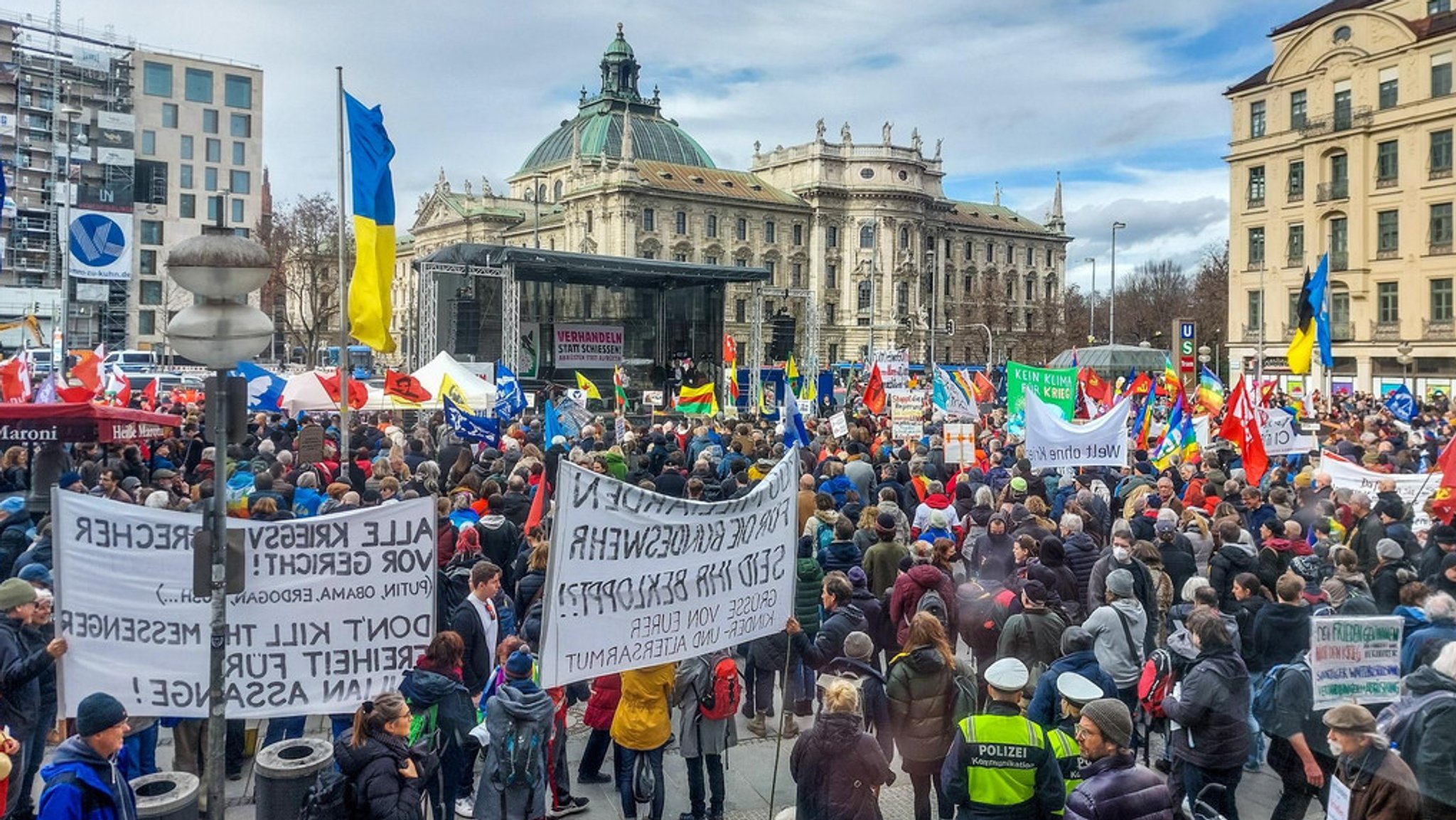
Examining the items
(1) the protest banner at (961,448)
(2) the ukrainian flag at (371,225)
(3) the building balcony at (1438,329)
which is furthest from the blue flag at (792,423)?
(3) the building balcony at (1438,329)

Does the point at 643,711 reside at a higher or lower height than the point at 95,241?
lower

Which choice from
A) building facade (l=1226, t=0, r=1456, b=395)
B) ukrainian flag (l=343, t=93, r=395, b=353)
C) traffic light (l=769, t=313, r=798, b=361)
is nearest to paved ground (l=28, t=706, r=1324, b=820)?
ukrainian flag (l=343, t=93, r=395, b=353)

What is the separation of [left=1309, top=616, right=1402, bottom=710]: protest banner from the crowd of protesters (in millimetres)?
251

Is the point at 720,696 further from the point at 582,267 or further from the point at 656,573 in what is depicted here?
the point at 582,267

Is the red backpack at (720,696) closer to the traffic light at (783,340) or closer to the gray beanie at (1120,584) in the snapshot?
the gray beanie at (1120,584)

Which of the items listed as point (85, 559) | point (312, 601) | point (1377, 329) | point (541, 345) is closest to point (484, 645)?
point (312, 601)

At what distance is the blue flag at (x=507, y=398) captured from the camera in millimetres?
19500

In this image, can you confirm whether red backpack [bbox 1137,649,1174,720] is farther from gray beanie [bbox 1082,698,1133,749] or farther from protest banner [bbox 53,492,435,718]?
protest banner [bbox 53,492,435,718]

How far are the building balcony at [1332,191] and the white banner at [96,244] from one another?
157 feet

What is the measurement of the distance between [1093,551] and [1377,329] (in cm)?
4656

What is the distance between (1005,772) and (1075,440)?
9.30 meters

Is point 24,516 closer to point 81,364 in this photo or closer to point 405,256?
point 81,364

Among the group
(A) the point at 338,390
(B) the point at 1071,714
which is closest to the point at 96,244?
(A) the point at 338,390

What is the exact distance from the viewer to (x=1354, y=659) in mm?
5676
